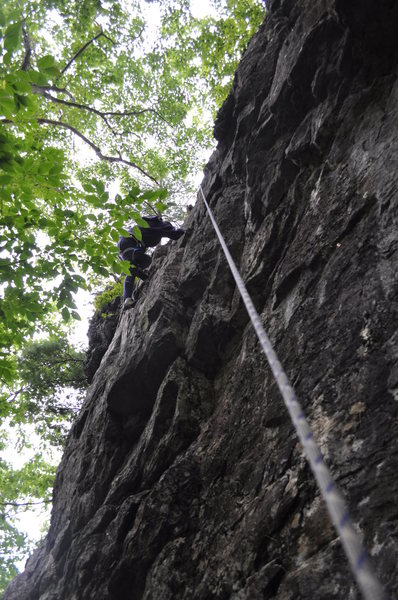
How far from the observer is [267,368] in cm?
454

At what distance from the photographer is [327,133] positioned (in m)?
4.89

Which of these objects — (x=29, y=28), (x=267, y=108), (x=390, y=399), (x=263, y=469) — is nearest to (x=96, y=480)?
(x=263, y=469)

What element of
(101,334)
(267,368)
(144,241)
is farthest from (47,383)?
(267,368)

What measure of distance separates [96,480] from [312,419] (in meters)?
5.07

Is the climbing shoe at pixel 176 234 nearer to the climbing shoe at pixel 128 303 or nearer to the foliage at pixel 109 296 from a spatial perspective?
the climbing shoe at pixel 128 303

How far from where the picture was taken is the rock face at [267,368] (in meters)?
2.94

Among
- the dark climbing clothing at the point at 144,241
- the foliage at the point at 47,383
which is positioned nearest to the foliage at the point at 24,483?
the foliage at the point at 47,383

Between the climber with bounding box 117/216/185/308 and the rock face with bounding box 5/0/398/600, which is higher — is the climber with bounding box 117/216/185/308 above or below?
above

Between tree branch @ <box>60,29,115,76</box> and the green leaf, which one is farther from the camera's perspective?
tree branch @ <box>60,29,115,76</box>

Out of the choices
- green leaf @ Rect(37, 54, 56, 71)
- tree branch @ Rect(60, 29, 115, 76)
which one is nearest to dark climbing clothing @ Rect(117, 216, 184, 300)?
green leaf @ Rect(37, 54, 56, 71)

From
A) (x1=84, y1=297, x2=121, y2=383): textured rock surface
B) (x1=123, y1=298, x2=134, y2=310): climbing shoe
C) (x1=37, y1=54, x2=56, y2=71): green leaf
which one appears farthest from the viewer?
(x1=84, y1=297, x2=121, y2=383): textured rock surface

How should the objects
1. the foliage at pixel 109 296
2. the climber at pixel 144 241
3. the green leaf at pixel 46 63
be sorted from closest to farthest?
the green leaf at pixel 46 63 → the climber at pixel 144 241 → the foliage at pixel 109 296

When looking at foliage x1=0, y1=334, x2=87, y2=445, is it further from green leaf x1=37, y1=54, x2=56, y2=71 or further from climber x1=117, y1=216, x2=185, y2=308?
green leaf x1=37, y1=54, x2=56, y2=71

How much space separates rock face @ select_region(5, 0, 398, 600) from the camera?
294 cm
